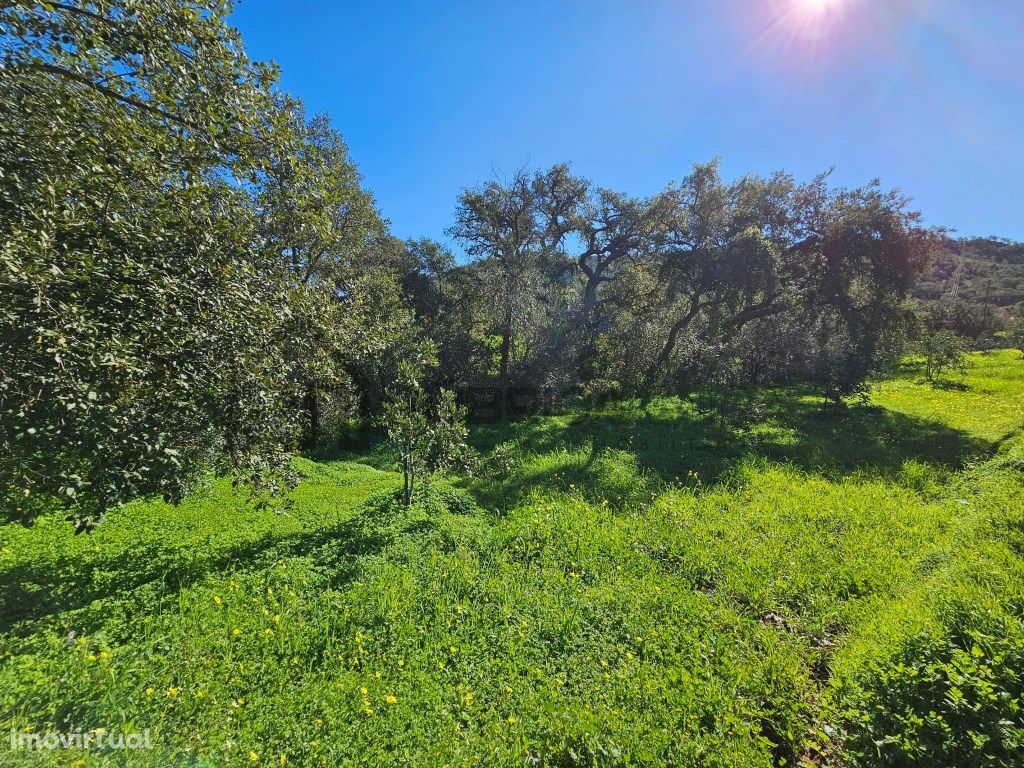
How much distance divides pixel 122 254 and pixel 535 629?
6.46m

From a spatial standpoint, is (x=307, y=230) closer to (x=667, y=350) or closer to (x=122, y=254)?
(x=122, y=254)

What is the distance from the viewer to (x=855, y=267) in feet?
66.7

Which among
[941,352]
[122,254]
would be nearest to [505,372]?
[122,254]

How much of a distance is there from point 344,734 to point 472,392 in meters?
18.2

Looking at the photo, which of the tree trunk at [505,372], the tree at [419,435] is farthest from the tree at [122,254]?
the tree trunk at [505,372]

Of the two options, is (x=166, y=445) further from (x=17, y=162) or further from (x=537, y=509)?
(x=537, y=509)

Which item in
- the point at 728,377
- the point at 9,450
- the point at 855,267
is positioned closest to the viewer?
the point at 9,450

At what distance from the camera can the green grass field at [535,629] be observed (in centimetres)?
399

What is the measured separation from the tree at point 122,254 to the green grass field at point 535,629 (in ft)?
5.82

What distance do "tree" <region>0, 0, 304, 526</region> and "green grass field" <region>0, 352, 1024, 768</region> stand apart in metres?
1.77

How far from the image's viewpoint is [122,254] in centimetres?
414

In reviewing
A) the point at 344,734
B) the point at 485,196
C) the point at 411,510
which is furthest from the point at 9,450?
the point at 485,196

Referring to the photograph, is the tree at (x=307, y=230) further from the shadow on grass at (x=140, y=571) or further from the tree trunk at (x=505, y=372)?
the tree trunk at (x=505, y=372)

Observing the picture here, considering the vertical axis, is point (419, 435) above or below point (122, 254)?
below
